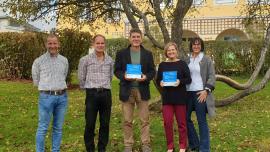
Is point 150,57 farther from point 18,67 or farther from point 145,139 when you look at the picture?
point 18,67

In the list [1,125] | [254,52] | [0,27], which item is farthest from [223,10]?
[1,125]

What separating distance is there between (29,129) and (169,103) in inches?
146

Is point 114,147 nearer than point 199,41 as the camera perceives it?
No

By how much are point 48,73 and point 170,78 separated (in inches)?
73.0

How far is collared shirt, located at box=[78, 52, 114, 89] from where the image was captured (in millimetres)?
7605

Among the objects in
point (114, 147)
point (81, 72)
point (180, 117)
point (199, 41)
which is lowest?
point (114, 147)

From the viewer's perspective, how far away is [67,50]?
19.0 meters

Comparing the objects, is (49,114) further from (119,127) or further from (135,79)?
(119,127)

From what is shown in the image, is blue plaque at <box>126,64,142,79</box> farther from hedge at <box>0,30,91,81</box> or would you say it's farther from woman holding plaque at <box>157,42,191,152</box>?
hedge at <box>0,30,91,81</box>

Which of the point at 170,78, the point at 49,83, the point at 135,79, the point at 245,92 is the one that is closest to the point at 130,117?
the point at 135,79

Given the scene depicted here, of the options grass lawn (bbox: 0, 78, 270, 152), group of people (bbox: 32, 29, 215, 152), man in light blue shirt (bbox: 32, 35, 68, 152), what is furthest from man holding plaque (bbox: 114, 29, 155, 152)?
man in light blue shirt (bbox: 32, 35, 68, 152)

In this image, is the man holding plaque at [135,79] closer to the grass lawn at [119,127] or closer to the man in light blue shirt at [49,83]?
the grass lawn at [119,127]

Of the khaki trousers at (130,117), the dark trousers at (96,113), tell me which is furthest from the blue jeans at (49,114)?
the khaki trousers at (130,117)

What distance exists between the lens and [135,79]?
24.7 feet
